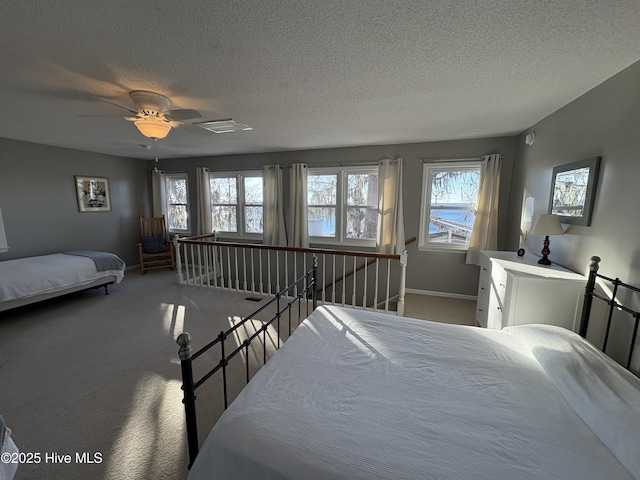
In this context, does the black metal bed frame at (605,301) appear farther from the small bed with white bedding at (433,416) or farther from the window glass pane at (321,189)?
the window glass pane at (321,189)

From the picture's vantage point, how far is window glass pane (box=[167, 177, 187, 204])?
575cm

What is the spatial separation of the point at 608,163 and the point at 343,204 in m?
3.20

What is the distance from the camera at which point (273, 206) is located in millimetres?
4859

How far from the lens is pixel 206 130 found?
3.32 m

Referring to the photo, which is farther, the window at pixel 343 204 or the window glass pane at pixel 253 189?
the window glass pane at pixel 253 189

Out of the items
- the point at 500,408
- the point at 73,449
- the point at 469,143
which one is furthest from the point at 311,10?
the point at 469,143

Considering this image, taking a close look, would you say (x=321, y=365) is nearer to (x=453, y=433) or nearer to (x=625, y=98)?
(x=453, y=433)

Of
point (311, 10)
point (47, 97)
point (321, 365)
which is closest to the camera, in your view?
point (311, 10)

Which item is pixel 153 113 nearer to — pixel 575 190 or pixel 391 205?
pixel 391 205

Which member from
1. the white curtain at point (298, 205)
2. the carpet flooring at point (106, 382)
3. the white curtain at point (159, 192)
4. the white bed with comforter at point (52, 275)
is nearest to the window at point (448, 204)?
the carpet flooring at point (106, 382)

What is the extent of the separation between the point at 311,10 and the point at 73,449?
8.85 feet

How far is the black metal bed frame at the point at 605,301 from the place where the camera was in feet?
4.96

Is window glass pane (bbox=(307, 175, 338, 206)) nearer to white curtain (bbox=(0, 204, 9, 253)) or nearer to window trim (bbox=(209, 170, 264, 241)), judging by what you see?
window trim (bbox=(209, 170, 264, 241))

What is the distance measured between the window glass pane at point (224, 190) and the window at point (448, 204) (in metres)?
3.61
